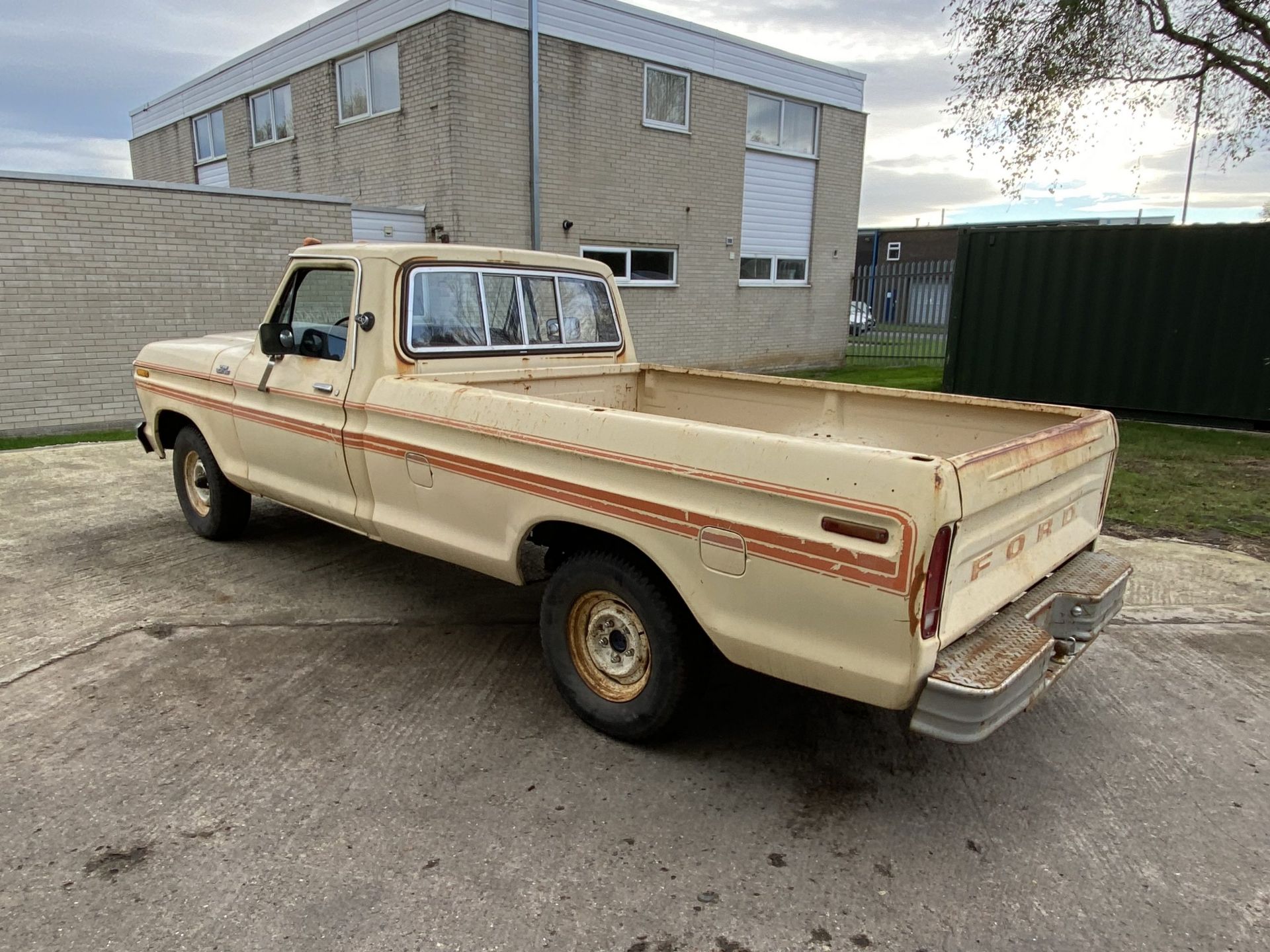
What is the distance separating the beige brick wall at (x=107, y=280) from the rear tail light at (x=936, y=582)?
10044 mm

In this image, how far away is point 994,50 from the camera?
12.2 m

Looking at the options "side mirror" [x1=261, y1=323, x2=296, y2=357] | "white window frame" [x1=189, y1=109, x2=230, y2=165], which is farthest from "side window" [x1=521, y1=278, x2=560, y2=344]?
"white window frame" [x1=189, y1=109, x2=230, y2=165]

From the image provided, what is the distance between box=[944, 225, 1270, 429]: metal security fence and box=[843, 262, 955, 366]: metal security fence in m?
5.34

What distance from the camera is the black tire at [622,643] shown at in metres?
3.05

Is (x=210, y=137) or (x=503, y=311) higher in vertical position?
(x=210, y=137)

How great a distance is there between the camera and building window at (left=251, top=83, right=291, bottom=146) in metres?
15.2

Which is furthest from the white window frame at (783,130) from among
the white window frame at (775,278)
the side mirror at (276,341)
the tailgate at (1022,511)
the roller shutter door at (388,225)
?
the tailgate at (1022,511)

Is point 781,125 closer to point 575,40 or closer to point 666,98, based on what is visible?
point 666,98

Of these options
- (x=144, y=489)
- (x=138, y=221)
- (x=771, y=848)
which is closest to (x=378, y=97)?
(x=138, y=221)

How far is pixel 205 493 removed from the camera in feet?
18.6

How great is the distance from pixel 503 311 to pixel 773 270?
1322cm

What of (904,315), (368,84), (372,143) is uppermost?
(368,84)

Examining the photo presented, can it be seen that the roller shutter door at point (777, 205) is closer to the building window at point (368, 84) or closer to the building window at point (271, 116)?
the building window at point (368, 84)

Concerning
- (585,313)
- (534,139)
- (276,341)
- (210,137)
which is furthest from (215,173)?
(585,313)
